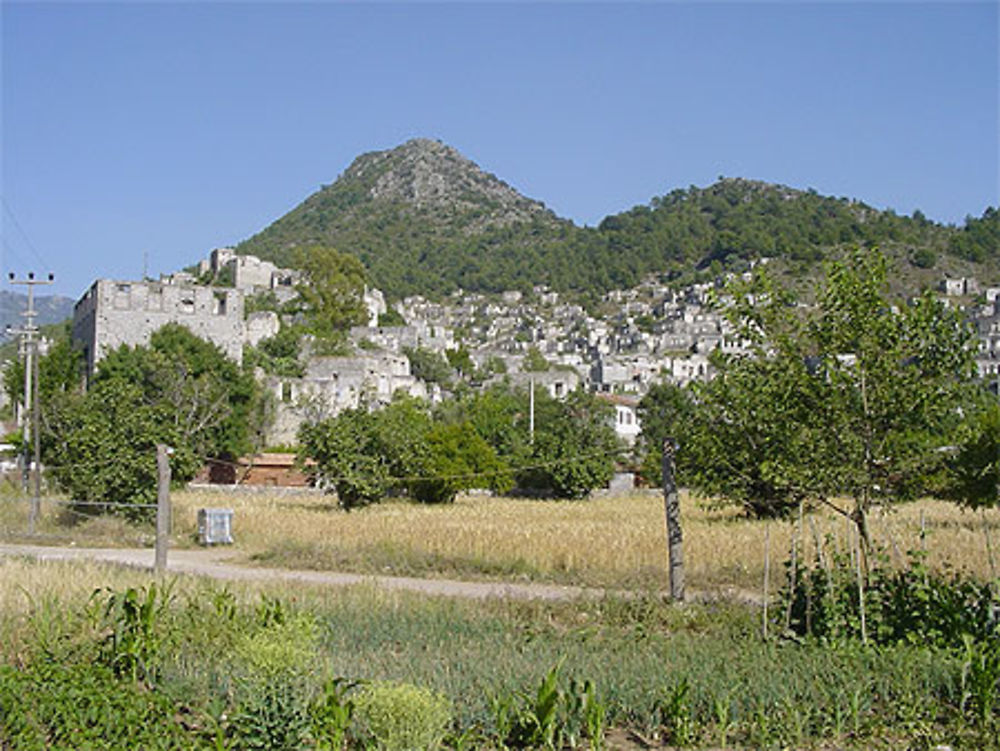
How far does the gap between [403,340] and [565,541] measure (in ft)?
307

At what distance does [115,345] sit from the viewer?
57.7 meters

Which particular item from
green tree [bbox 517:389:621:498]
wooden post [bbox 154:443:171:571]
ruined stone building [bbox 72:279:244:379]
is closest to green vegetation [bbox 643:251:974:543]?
wooden post [bbox 154:443:171:571]

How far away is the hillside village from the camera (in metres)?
58.9

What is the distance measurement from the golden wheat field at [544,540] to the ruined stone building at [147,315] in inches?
1093

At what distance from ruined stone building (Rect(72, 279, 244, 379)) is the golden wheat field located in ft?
91.0

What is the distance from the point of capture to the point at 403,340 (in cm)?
11338

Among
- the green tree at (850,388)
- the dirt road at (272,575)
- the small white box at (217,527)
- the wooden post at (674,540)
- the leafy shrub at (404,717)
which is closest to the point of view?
the leafy shrub at (404,717)

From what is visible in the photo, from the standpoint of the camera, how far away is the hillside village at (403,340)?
58.9m

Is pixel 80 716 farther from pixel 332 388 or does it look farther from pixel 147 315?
pixel 332 388

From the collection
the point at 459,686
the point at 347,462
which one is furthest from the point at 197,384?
the point at 459,686

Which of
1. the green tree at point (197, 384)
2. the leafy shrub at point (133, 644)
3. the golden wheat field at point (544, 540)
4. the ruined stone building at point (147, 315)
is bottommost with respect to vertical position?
the golden wheat field at point (544, 540)

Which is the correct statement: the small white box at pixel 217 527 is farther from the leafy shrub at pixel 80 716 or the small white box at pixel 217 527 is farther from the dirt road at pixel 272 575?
the leafy shrub at pixel 80 716

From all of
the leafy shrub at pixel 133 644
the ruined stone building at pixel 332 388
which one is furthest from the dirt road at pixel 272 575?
the ruined stone building at pixel 332 388

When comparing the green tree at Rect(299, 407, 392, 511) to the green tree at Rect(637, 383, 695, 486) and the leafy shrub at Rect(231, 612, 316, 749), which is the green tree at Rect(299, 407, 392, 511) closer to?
the green tree at Rect(637, 383, 695, 486)
